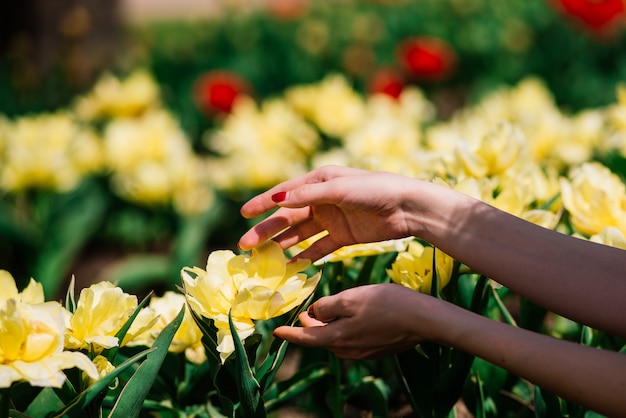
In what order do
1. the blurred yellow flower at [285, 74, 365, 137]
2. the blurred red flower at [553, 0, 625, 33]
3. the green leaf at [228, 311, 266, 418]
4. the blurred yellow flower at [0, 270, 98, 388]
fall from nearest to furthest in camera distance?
the blurred yellow flower at [0, 270, 98, 388]
the green leaf at [228, 311, 266, 418]
the blurred yellow flower at [285, 74, 365, 137]
the blurred red flower at [553, 0, 625, 33]

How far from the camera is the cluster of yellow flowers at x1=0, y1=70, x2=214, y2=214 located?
256 centimetres

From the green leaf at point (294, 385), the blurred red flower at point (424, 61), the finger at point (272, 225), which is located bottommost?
the blurred red flower at point (424, 61)

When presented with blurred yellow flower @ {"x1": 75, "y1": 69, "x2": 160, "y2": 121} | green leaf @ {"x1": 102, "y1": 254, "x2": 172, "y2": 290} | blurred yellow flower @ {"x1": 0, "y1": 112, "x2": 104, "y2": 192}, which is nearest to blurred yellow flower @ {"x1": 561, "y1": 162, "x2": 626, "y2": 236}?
green leaf @ {"x1": 102, "y1": 254, "x2": 172, "y2": 290}

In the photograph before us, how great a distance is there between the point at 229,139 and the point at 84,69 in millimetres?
1563

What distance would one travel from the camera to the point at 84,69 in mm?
4043

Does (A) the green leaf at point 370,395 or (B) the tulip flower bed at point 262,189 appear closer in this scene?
(B) the tulip flower bed at point 262,189

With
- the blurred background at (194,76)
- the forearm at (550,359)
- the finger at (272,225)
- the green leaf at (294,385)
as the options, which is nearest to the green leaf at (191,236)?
the blurred background at (194,76)

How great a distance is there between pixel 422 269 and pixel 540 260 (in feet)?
0.72

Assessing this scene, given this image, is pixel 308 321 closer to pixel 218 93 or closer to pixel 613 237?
pixel 613 237

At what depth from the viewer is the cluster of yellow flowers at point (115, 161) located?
8.39ft

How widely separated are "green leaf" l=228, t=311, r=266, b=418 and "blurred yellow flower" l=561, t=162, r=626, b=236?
76cm

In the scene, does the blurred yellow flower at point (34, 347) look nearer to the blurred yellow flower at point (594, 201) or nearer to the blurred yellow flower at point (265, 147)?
the blurred yellow flower at point (594, 201)

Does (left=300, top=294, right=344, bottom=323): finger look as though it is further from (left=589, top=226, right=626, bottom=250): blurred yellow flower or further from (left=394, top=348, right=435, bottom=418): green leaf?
(left=589, top=226, right=626, bottom=250): blurred yellow flower

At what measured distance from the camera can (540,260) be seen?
1.24 meters
